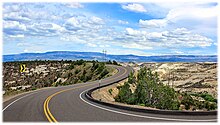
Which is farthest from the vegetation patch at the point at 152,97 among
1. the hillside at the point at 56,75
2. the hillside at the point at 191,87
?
the hillside at the point at 56,75

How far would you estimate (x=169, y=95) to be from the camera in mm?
34688

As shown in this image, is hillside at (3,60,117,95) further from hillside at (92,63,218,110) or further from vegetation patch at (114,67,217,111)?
vegetation patch at (114,67,217,111)

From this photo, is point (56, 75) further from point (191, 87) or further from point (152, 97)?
point (152, 97)

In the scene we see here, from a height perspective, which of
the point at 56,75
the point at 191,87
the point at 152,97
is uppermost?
the point at 152,97

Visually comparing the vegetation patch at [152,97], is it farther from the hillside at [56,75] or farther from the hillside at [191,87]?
the hillside at [56,75]

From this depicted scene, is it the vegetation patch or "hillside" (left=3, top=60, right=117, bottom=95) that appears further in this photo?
"hillside" (left=3, top=60, right=117, bottom=95)

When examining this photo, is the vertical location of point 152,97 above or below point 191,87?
above

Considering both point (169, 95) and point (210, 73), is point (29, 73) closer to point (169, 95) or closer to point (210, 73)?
point (210, 73)

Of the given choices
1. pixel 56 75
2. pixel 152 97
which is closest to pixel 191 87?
pixel 152 97

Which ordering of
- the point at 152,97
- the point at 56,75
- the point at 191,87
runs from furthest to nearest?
the point at 56,75 < the point at 191,87 < the point at 152,97

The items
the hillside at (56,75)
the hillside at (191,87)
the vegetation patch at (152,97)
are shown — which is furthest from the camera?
the hillside at (56,75)

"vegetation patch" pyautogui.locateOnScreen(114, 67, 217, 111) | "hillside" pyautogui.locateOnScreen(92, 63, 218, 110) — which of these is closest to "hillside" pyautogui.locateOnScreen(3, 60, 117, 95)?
"hillside" pyautogui.locateOnScreen(92, 63, 218, 110)

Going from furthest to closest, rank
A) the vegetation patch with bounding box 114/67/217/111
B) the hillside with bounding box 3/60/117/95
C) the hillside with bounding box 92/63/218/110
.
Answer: the hillside with bounding box 3/60/117/95, the hillside with bounding box 92/63/218/110, the vegetation patch with bounding box 114/67/217/111

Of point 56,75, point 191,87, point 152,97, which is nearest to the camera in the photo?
point 152,97
